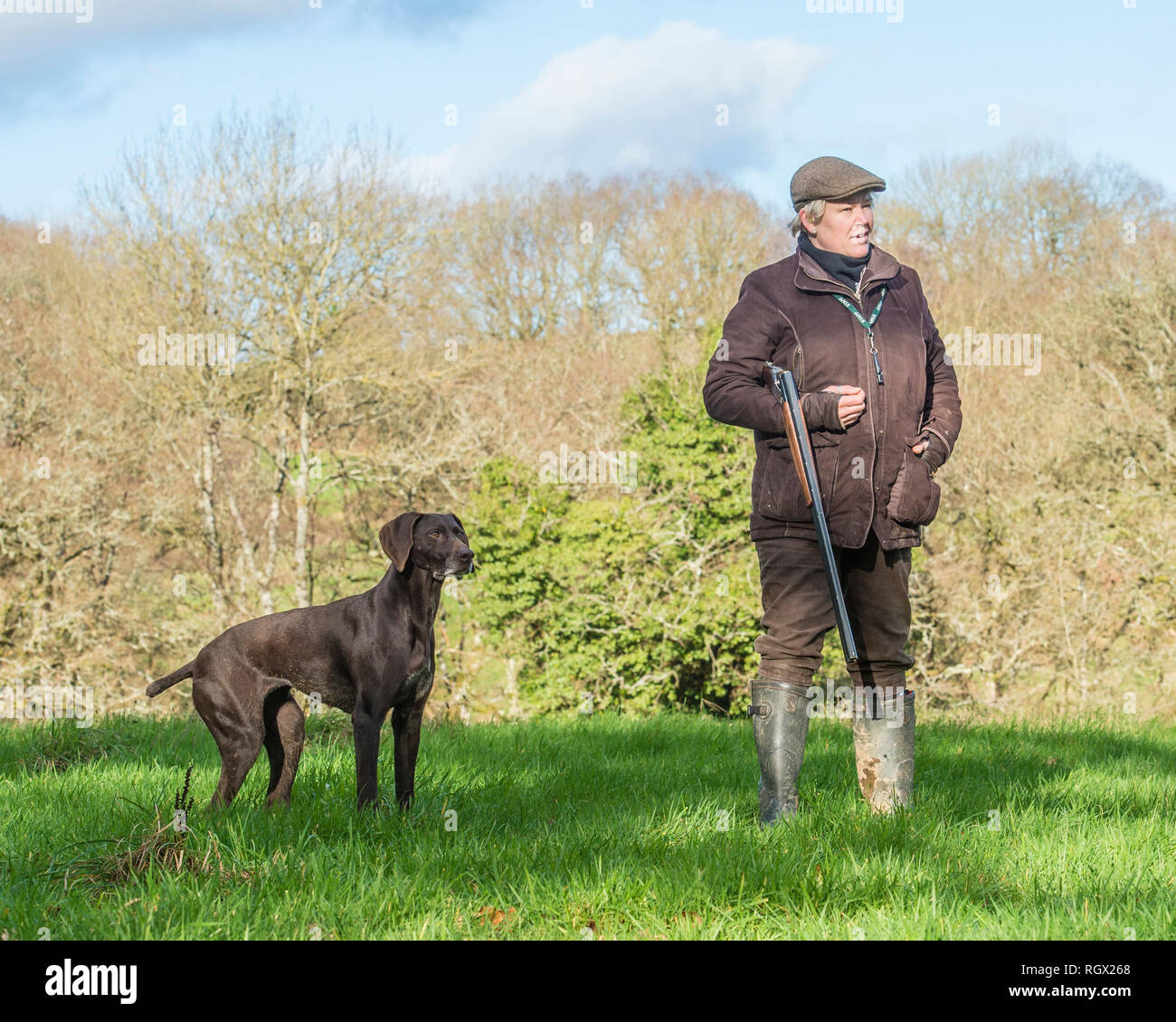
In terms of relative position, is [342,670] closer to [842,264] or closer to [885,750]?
[885,750]

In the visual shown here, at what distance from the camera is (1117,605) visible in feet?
42.4

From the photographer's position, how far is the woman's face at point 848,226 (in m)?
4.16

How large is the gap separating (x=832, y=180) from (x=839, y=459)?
3.59 feet

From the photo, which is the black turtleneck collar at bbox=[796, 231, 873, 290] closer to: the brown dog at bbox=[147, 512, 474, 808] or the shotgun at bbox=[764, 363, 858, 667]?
the shotgun at bbox=[764, 363, 858, 667]

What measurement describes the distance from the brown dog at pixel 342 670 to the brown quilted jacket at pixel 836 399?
1.28 metres

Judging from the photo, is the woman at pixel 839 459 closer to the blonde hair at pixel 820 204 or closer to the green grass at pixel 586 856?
the blonde hair at pixel 820 204

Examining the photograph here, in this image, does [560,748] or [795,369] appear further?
[560,748]

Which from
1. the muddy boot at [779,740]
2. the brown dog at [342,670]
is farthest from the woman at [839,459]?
the brown dog at [342,670]

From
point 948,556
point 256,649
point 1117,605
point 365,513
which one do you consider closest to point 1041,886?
point 256,649

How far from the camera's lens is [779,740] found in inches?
157

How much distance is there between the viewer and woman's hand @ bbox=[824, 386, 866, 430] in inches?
154

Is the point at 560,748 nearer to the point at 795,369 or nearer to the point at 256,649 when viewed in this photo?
the point at 256,649

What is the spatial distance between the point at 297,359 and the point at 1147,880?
1817cm

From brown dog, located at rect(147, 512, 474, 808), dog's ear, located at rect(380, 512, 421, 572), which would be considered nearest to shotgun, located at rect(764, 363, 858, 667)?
brown dog, located at rect(147, 512, 474, 808)
